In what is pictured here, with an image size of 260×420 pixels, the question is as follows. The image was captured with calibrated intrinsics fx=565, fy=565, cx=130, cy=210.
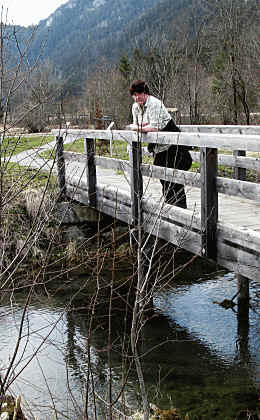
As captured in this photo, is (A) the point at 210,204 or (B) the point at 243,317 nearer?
(A) the point at 210,204

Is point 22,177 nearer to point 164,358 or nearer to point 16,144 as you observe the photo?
point 16,144

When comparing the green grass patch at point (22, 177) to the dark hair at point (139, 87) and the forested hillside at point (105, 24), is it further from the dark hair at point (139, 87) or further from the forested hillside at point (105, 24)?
the forested hillside at point (105, 24)

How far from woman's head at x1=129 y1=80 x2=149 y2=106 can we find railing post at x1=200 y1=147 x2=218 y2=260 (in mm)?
1275

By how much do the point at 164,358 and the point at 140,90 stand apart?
3052 mm

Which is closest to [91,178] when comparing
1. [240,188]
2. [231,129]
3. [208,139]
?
[231,129]

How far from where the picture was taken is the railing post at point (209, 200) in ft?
17.6

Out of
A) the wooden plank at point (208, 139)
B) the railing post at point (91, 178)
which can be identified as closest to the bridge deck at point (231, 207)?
the railing post at point (91, 178)

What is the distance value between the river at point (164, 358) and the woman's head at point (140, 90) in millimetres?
2367

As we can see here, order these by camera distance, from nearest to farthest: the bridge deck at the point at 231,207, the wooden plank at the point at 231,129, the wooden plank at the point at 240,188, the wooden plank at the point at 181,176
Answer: the wooden plank at the point at 240,188
the wooden plank at the point at 181,176
the bridge deck at the point at 231,207
the wooden plank at the point at 231,129

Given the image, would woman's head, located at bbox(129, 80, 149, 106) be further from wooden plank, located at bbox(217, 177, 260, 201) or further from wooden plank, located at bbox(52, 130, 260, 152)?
wooden plank, located at bbox(217, 177, 260, 201)

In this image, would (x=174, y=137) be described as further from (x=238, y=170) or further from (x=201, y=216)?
(x=238, y=170)

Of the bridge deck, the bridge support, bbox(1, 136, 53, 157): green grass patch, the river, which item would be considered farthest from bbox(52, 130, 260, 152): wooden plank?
the bridge support

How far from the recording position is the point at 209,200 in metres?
5.45

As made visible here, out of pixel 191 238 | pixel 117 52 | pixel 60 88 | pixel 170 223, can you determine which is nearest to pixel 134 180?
pixel 170 223
